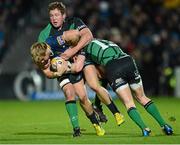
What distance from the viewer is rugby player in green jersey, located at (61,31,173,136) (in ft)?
36.1

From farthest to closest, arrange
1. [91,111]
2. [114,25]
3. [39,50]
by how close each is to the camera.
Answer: [114,25] < [91,111] < [39,50]

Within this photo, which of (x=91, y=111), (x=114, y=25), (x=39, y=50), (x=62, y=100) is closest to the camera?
(x=39, y=50)

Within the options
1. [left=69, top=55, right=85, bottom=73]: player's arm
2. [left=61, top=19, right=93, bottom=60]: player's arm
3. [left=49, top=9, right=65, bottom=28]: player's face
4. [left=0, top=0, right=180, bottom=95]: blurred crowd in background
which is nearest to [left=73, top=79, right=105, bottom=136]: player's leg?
[left=69, top=55, right=85, bottom=73]: player's arm

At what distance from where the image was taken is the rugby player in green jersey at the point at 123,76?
11008 millimetres

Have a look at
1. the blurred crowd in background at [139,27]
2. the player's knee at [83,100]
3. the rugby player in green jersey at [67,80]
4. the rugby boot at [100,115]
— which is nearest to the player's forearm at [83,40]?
the rugby player in green jersey at [67,80]

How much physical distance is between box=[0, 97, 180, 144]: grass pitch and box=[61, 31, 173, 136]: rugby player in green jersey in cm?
32

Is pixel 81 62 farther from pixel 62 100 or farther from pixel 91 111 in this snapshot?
pixel 62 100

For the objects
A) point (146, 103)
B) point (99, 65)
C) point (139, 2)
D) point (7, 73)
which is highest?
point (139, 2)

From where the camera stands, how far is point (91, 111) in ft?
38.9

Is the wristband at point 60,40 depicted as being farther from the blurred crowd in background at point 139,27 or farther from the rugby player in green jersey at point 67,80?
the blurred crowd in background at point 139,27

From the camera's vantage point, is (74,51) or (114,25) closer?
(74,51)

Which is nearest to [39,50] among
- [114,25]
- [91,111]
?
[91,111]

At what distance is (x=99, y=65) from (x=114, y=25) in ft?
44.1

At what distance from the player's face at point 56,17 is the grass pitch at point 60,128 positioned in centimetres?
177
